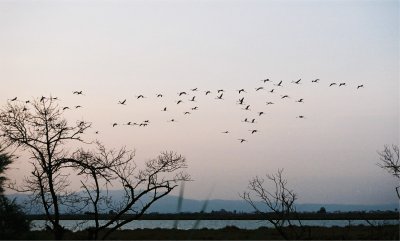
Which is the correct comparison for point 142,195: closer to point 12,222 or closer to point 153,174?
point 153,174

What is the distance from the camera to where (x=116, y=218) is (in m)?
16.6

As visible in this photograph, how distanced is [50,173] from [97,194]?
1.98 meters

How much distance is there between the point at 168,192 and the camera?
685 inches

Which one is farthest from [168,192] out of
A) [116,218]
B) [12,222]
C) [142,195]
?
[12,222]

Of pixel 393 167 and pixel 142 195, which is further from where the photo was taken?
pixel 393 167

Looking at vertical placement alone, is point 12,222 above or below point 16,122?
below

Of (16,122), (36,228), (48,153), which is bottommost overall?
(36,228)

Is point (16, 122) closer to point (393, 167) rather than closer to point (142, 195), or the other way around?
point (142, 195)

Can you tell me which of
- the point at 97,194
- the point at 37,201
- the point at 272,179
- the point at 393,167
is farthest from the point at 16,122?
the point at 393,167

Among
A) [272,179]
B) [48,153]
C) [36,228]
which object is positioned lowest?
[36,228]

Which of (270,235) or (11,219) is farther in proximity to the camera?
(270,235)

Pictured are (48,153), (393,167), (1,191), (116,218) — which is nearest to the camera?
(116,218)

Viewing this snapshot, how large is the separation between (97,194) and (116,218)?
4.47ft

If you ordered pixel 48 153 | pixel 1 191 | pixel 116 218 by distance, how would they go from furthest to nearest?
pixel 1 191
pixel 48 153
pixel 116 218
